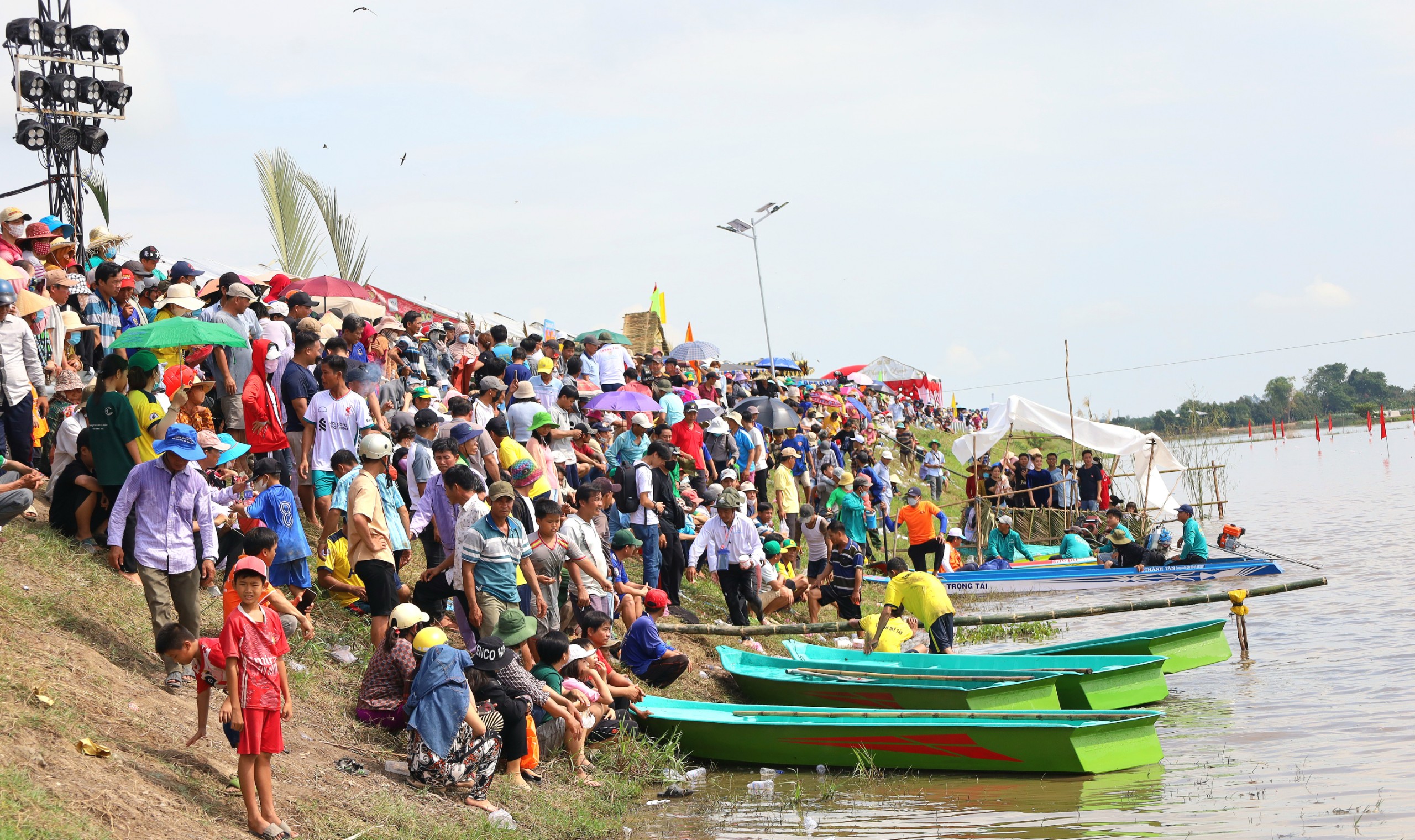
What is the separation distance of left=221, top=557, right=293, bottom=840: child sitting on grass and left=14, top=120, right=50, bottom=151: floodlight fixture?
505 inches

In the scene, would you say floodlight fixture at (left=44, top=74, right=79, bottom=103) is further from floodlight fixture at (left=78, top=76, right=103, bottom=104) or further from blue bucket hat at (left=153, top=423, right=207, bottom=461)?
blue bucket hat at (left=153, top=423, right=207, bottom=461)

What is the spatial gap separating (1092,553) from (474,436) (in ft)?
53.1

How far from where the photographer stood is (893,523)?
26.5m

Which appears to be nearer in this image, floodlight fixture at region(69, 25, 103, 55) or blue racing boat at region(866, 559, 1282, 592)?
floodlight fixture at region(69, 25, 103, 55)

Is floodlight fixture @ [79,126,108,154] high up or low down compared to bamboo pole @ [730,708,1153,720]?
up

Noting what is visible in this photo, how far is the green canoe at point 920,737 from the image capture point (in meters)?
9.09

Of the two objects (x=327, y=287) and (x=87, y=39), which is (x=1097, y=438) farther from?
(x=87, y=39)

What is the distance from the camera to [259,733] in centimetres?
597

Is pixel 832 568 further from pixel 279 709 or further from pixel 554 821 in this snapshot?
pixel 279 709

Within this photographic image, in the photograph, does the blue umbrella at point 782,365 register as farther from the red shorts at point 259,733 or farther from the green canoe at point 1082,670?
the red shorts at point 259,733

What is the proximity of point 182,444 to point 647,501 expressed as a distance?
587 cm

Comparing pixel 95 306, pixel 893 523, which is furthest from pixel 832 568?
pixel 893 523

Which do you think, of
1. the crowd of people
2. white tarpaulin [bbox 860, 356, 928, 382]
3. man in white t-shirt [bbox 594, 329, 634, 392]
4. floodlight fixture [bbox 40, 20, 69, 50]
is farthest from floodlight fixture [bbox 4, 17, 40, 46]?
white tarpaulin [bbox 860, 356, 928, 382]

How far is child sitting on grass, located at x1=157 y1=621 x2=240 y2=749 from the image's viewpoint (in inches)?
255
